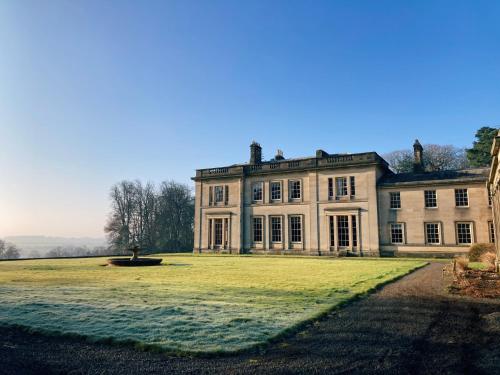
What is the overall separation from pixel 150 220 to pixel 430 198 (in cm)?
4344

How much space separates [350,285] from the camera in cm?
1197

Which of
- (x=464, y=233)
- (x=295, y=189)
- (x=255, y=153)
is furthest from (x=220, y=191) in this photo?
(x=464, y=233)

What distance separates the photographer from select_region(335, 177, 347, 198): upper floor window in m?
33.8

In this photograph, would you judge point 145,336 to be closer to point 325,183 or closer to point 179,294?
point 179,294

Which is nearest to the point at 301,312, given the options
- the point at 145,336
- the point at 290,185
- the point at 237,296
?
the point at 237,296

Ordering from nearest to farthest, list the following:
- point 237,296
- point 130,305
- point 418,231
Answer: point 130,305 < point 237,296 < point 418,231

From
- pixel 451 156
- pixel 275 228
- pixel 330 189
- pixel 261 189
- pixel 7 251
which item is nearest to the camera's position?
pixel 330 189

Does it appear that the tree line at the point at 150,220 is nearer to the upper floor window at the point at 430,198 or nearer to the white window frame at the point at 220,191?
the white window frame at the point at 220,191

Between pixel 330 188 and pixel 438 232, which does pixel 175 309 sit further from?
pixel 330 188

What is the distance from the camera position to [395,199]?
3183cm

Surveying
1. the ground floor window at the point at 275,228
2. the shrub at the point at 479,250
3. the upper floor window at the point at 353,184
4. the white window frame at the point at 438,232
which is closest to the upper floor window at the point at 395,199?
the white window frame at the point at 438,232

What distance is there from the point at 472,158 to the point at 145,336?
56651 mm

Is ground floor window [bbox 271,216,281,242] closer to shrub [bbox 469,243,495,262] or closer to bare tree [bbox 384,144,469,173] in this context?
shrub [bbox 469,243,495,262]

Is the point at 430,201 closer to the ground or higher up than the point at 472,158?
closer to the ground
